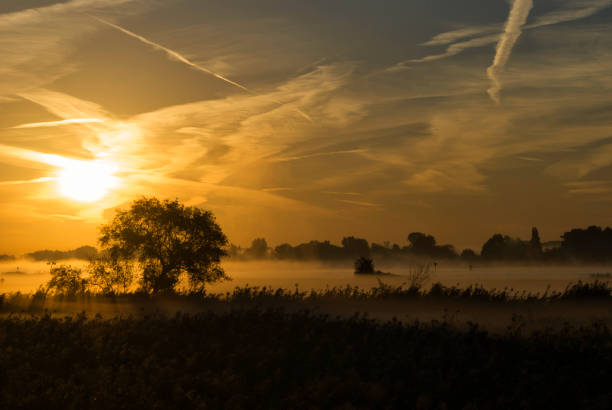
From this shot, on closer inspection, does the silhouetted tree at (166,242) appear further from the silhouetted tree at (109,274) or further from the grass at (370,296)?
the grass at (370,296)

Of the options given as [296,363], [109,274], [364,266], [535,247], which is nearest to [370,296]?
[296,363]

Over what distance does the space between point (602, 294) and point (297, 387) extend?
74.9 feet

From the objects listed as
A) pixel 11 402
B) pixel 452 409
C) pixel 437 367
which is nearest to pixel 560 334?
pixel 437 367

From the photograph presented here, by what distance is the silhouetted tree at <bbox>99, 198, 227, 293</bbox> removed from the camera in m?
39.1

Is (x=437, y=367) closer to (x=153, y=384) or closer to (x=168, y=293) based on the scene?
(x=153, y=384)

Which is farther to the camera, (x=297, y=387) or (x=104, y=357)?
(x=104, y=357)

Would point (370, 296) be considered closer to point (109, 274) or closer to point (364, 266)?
point (109, 274)

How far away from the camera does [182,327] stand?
19234mm

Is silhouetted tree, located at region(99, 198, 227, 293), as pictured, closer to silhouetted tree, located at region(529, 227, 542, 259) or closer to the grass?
the grass

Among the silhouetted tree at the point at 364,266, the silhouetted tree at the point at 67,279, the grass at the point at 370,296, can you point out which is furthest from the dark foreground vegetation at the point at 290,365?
the silhouetted tree at the point at 364,266

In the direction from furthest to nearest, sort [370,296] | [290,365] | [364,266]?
[364,266]
[370,296]
[290,365]

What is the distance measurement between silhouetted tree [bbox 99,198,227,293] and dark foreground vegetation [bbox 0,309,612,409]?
1863cm

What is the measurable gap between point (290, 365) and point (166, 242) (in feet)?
84.6

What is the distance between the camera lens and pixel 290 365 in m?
15.4
